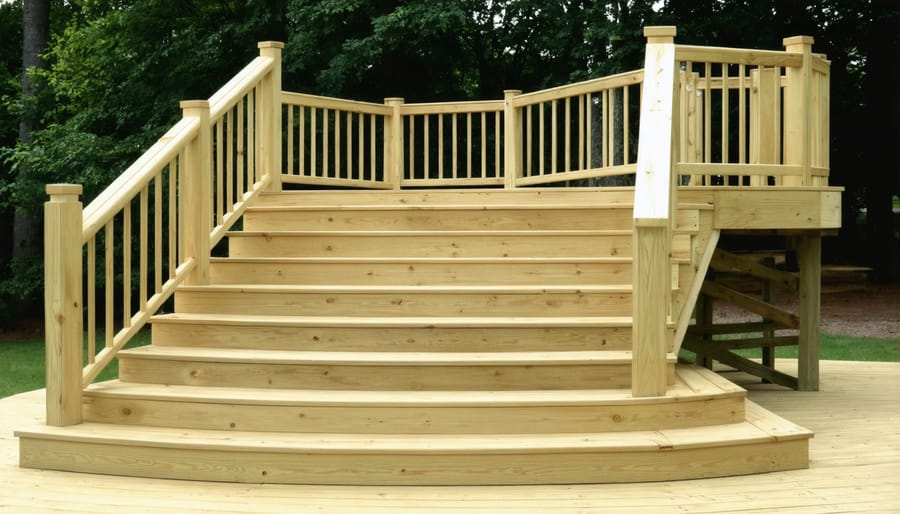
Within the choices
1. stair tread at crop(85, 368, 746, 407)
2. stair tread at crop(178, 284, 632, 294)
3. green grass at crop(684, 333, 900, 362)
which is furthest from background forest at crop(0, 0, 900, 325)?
stair tread at crop(85, 368, 746, 407)

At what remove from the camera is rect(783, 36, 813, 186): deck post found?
240 inches

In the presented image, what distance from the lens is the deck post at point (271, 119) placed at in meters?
7.04

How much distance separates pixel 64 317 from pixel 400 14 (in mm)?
9206

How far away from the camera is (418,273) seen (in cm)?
593

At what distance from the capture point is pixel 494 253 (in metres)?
6.21

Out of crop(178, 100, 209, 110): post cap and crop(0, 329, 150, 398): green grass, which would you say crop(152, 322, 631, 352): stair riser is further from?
crop(0, 329, 150, 398): green grass

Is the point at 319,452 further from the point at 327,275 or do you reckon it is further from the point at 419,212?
the point at 419,212

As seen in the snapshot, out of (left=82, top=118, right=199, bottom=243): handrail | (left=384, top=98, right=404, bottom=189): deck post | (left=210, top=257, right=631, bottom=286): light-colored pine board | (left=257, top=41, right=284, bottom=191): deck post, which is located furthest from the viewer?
(left=384, top=98, right=404, bottom=189): deck post

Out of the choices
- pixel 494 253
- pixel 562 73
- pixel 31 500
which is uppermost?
pixel 562 73

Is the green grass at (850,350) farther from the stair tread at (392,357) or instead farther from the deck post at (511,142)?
the stair tread at (392,357)

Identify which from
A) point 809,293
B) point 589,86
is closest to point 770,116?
point 809,293

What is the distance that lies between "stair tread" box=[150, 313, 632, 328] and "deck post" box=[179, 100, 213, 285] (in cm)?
46

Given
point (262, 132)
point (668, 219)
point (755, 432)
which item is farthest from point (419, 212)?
point (755, 432)

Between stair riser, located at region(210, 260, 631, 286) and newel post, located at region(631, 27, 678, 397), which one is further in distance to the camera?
stair riser, located at region(210, 260, 631, 286)
